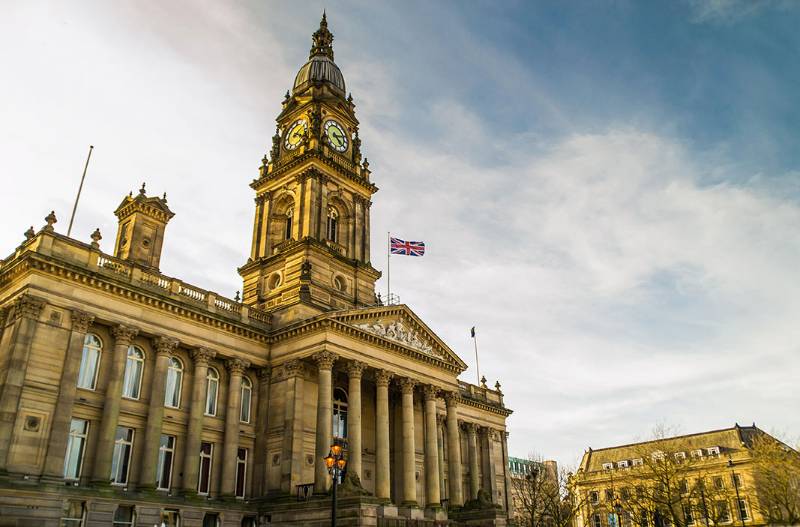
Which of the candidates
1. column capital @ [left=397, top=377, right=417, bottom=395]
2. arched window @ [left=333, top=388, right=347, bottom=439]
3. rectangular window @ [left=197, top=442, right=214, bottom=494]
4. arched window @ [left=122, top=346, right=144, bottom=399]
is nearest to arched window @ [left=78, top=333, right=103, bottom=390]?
arched window @ [left=122, top=346, right=144, bottom=399]

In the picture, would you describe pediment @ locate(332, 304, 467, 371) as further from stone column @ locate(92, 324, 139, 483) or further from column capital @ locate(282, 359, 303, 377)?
stone column @ locate(92, 324, 139, 483)

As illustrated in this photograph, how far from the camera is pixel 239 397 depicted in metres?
39.8

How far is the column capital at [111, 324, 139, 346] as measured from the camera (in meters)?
34.3

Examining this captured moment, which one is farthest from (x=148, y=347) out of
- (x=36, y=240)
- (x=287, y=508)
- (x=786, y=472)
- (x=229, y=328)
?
(x=786, y=472)

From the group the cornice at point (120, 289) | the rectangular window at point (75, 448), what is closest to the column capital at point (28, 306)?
the cornice at point (120, 289)

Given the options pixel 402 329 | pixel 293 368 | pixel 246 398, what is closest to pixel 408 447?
pixel 402 329

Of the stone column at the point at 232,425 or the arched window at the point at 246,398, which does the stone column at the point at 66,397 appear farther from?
the arched window at the point at 246,398

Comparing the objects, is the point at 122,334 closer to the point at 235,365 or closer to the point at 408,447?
the point at 235,365

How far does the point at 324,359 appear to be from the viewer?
39.7 m

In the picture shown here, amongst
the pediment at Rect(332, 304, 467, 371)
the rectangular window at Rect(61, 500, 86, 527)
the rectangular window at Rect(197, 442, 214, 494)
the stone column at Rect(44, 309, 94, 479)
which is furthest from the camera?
the pediment at Rect(332, 304, 467, 371)

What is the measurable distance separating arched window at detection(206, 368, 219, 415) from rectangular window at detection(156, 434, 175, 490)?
3048 mm

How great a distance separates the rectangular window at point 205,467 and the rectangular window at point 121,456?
4.52m

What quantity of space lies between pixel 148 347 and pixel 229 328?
5.49 metres

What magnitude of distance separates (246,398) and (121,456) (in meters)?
9.30
